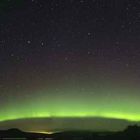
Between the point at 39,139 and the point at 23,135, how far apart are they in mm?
1637

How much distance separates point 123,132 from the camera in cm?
2789

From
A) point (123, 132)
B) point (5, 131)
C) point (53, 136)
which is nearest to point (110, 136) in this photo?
point (123, 132)

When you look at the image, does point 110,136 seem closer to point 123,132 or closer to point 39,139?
point 123,132

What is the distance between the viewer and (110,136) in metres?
28.0

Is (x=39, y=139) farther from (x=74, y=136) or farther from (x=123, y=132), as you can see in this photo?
(x=123, y=132)

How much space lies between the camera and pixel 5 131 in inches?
1195

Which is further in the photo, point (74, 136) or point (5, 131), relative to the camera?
point (5, 131)

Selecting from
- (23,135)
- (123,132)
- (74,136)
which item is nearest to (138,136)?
(123,132)

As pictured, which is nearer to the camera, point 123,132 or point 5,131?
point 123,132

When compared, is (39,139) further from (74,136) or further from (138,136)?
(138,136)

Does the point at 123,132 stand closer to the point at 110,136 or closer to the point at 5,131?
the point at 110,136

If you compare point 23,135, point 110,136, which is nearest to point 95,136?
point 110,136

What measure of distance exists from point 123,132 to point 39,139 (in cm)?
408

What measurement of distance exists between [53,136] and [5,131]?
324cm
